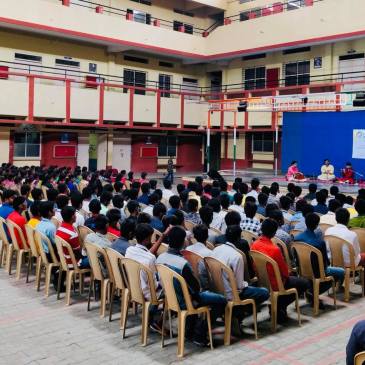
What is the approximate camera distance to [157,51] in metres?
23.8

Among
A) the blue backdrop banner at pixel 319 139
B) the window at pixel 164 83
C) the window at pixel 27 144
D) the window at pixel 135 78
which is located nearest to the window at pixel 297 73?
the blue backdrop banner at pixel 319 139

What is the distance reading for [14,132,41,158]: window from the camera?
20.3 m

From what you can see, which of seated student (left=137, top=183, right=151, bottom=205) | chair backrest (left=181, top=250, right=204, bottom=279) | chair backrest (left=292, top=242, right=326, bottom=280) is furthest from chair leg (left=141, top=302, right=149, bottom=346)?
seated student (left=137, top=183, right=151, bottom=205)

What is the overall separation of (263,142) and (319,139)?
518cm

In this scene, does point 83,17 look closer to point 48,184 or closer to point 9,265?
point 48,184

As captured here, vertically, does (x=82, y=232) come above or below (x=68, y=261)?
above

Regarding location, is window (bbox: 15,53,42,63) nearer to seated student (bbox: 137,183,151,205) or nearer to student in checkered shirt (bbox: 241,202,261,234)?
seated student (bbox: 137,183,151,205)

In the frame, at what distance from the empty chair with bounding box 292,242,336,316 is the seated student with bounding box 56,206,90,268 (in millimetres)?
2643

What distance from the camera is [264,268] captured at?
16.5 feet

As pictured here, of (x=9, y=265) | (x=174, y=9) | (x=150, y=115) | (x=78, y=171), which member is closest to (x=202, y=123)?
(x=150, y=115)

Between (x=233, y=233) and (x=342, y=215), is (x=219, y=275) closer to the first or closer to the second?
(x=233, y=233)

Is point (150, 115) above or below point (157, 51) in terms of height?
below

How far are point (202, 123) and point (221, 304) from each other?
21104 millimetres

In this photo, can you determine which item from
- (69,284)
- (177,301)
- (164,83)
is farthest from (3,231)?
(164,83)
